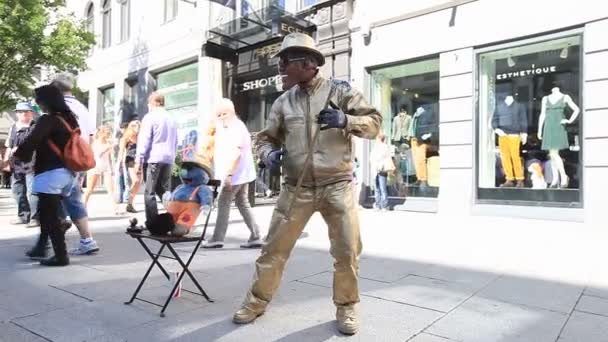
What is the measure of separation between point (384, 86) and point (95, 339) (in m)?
9.99

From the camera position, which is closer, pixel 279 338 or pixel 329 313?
pixel 279 338

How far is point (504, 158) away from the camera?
9.97 metres

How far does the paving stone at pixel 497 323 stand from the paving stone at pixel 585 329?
0.19ft

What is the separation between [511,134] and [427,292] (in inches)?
268

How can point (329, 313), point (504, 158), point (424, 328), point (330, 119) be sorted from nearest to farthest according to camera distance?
point (330, 119) < point (424, 328) < point (329, 313) < point (504, 158)

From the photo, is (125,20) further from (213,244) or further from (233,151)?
(213,244)

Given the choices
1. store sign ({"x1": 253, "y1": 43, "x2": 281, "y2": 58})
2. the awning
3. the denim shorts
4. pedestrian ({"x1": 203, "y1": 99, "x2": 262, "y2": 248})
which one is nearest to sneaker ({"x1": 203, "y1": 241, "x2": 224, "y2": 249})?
pedestrian ({"x1": 203, "y1": 99, "x2": 262, "y2": 248})

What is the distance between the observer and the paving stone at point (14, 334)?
3.03 m

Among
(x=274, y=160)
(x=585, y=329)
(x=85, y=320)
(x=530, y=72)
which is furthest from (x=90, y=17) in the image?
(x=585, y=329)

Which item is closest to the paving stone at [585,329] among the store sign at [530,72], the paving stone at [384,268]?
the paving stone at [384,268]

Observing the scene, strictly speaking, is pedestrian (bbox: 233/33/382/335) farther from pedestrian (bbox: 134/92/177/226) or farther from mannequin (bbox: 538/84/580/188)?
mannequin (bbox: 538/84/580/188)

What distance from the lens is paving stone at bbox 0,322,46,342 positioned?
9.95 feet

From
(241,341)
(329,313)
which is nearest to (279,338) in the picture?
(241,341)

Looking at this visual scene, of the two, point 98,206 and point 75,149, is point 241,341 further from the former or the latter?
point 98,206
